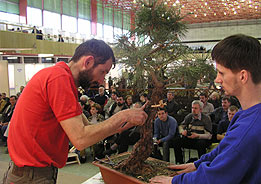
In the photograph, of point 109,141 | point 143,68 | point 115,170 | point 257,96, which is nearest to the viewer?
point 257,96

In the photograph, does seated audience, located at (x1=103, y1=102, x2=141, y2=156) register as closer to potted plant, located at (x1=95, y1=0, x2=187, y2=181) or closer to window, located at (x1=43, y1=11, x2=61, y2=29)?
potted plant, located at (x1=95, y1=0, x2=187, y2=181)

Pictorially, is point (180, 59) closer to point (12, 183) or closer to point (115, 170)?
point (115, 170)

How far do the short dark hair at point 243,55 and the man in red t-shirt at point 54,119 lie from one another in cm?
56

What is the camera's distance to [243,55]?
87 cm

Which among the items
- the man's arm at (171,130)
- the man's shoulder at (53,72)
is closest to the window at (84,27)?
the man's arm at (171,130)

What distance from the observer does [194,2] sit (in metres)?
17.2

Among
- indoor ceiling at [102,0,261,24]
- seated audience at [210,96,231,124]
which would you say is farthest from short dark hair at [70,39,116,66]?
indoor ceiling at [102,0,261,24]

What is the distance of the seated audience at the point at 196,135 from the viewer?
145 inches

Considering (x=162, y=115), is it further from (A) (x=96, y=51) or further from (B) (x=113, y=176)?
(A) (x=96, y=51)

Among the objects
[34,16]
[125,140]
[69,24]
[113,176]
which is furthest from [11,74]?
Result: [113,176]

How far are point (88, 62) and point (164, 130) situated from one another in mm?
2869

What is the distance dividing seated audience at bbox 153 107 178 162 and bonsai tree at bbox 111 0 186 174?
1.62 metres

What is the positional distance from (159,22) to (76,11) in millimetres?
17767

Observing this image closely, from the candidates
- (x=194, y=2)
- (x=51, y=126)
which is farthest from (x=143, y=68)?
(x=194, y=2)
